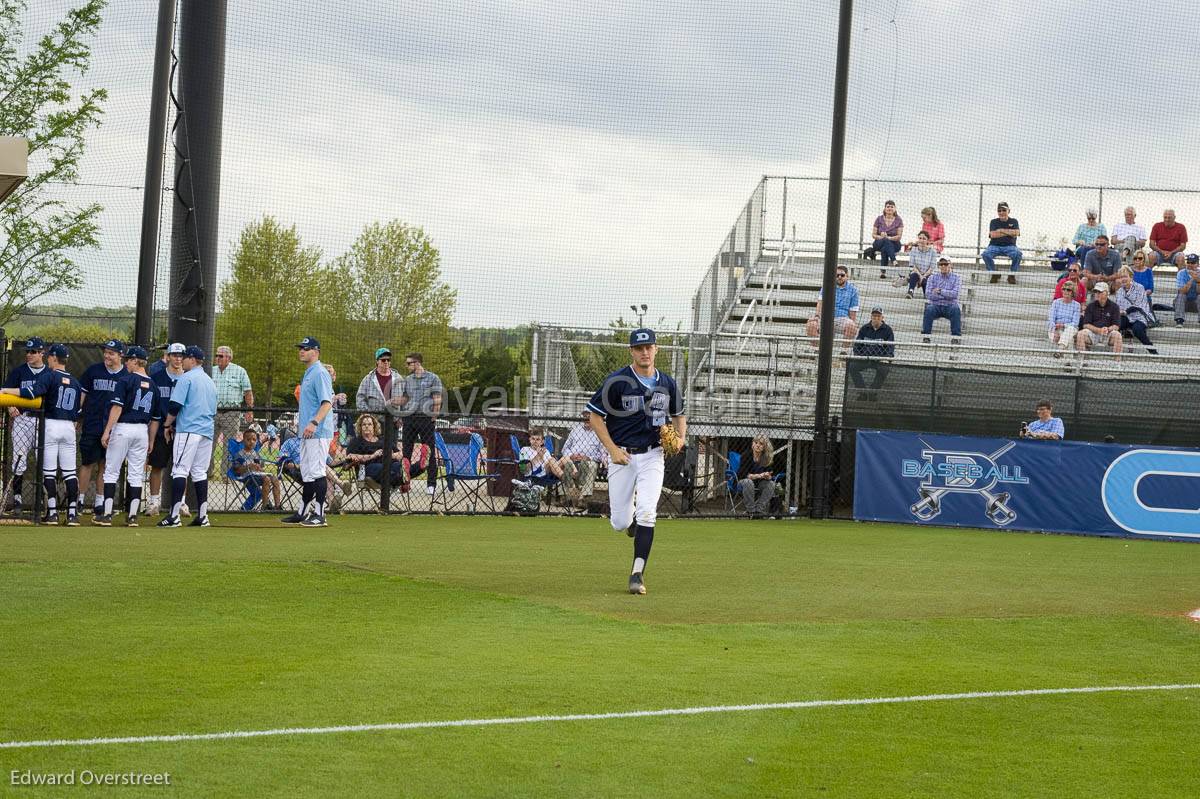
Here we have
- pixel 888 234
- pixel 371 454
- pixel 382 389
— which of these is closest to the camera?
pixel 371 454

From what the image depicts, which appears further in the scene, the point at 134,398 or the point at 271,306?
the point at 271,306

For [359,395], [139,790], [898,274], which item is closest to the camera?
[139,790]

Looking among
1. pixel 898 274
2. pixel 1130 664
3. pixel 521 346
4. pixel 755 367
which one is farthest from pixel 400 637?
pixel 521 346

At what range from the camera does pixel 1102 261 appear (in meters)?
24.7

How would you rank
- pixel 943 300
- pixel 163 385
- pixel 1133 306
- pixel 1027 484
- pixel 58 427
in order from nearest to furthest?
pixel 58 427, pixel 163 385, pixel 1027 484, pixel 1133 306, pixel 943 300

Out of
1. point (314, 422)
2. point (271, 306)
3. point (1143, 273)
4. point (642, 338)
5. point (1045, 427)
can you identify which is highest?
point (1143, 273)

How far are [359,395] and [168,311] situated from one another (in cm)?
294

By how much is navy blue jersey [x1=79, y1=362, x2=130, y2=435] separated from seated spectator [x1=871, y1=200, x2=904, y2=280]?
16908 millimetres

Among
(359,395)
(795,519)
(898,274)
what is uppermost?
(898,274)

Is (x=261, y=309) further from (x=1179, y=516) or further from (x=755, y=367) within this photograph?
(x=1179, y=516)

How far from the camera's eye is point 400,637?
775cm

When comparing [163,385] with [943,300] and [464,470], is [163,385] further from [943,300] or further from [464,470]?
[943,300]

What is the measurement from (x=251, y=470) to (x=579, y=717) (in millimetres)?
12650

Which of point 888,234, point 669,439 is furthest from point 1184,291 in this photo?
point 669,439
